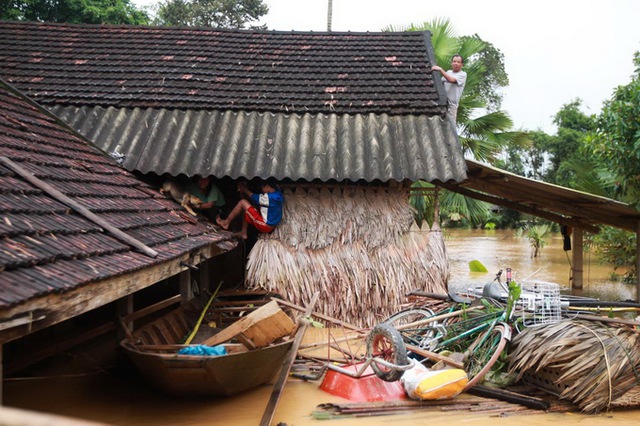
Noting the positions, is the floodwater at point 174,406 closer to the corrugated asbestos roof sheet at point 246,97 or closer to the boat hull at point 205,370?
the boat hull at point 205,370

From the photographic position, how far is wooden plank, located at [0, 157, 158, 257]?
Result: 4.64 m

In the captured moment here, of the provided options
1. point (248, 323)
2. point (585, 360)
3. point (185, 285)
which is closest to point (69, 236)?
point (248, 323)

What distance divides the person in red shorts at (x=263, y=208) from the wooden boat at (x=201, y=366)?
243cm

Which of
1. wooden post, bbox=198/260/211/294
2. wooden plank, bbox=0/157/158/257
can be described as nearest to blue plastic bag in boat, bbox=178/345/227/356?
wooden plank, bbox=0/157/158/257

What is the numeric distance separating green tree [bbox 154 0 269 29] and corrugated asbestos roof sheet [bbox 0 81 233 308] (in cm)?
2043

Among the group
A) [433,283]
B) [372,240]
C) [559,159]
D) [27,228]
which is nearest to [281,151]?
[372,240]

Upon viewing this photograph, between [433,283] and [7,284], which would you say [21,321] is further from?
[433,283]

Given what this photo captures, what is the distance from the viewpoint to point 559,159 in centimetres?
2986

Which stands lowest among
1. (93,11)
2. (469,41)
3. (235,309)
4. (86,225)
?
(235,309)

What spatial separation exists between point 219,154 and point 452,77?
4.11 metres

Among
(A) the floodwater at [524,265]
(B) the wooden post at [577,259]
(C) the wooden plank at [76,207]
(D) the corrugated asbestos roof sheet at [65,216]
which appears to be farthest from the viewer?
(A) the floodwater at [524,265]

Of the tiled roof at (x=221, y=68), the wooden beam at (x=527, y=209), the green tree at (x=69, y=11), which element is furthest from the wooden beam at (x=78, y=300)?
the green tree at (x=69, y=11)

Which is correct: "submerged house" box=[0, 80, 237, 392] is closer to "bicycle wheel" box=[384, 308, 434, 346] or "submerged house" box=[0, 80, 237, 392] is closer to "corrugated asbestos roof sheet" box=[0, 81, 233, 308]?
"corrugated asbestos roof sheet" box=[0, 81, 233, 308]

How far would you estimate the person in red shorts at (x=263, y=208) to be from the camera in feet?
26.2
